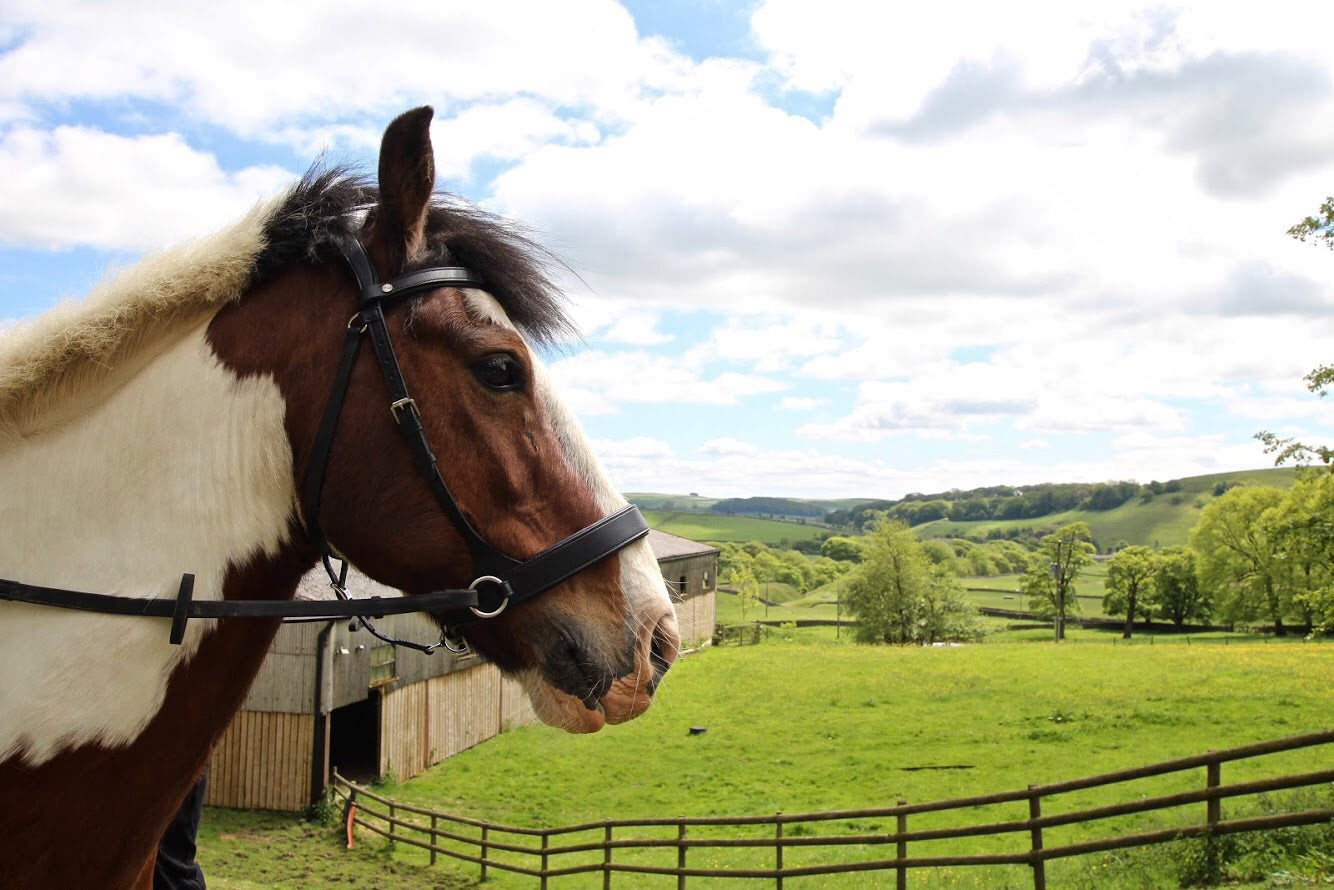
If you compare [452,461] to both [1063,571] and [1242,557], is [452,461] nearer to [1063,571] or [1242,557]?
[1242,557]

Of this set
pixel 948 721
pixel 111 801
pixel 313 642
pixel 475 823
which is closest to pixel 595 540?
pixel 111 801

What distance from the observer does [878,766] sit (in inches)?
846

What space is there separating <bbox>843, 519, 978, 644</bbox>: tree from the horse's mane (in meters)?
58.7

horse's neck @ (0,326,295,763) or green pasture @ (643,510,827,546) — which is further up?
horse's neck @ (0,326,295,763)

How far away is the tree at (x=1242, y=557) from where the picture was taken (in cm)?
5625

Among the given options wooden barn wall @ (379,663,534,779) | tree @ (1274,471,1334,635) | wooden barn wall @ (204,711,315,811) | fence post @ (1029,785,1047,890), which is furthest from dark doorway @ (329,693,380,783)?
tree @ (1274,471,1334,635)

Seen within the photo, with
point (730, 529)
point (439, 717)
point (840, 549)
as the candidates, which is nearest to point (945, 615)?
point (439, 717)

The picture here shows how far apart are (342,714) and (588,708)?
25.8 metres

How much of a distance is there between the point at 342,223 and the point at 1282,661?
121 ft

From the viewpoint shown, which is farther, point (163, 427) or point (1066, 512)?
point (1066, 512)

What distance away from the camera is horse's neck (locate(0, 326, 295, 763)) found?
159 cm

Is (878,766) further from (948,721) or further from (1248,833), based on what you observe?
(1248,833)

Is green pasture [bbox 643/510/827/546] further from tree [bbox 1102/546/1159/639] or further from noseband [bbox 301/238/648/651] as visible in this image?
noseband [bbox 301/238/648/651]

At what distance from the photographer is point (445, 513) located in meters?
1.70
